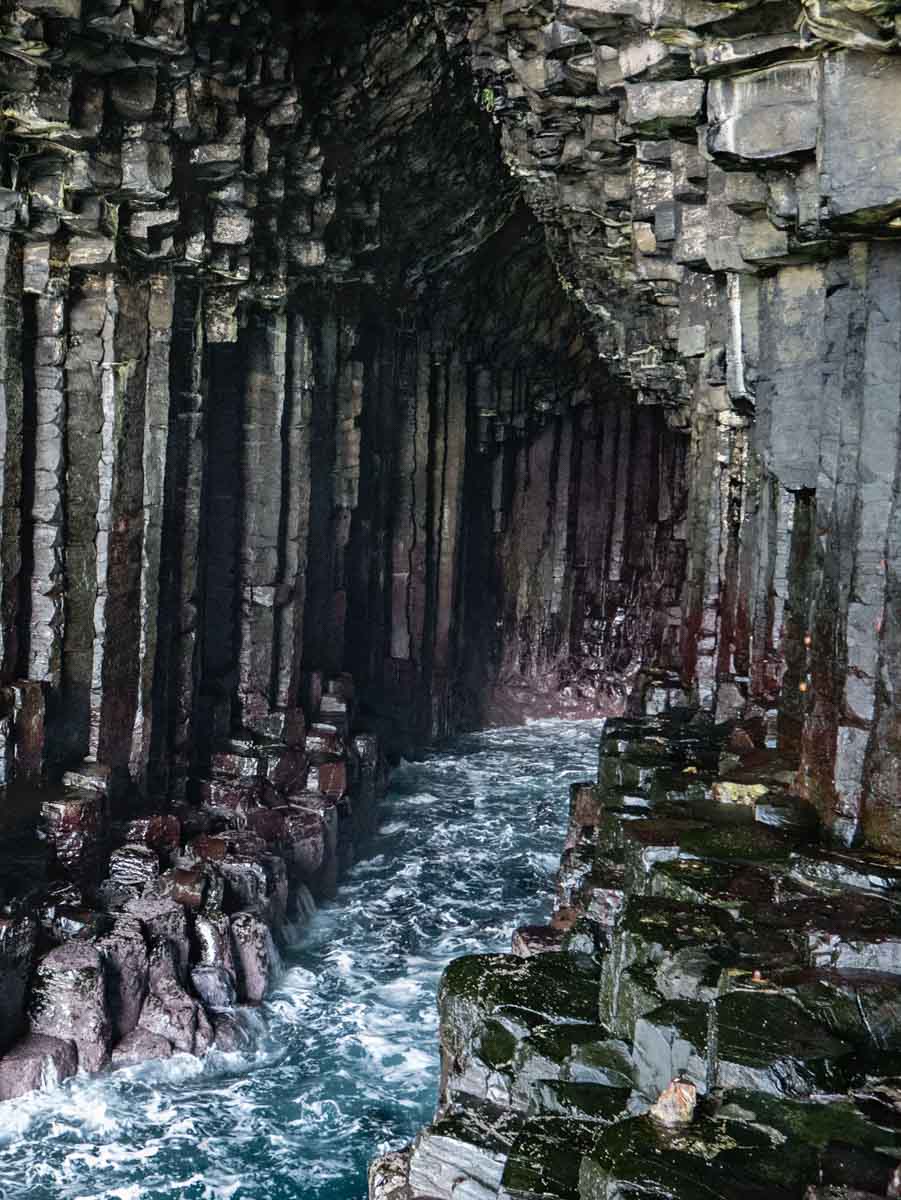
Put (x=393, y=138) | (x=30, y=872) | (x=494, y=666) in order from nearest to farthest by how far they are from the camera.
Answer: (x=30, y=872) → (x=393, y=138) → (x=494, y=666)

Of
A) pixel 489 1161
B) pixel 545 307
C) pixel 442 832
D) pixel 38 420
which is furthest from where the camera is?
pixel 545 307

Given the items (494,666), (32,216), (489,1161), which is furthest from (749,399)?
(494,666)

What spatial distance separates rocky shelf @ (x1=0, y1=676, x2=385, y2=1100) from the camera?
35.8 feet

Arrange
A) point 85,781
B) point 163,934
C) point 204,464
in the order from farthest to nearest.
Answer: point 204,464 < point 85,781 < point 163,934

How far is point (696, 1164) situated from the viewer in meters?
4.60

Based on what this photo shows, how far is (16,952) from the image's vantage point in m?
10.8

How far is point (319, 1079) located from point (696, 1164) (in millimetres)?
6890

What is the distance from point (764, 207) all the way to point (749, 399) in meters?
2.51

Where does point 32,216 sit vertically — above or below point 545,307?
below

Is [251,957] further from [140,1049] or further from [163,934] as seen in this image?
[140,1049]

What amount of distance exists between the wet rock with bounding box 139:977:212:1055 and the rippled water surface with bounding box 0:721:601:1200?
0.63 ft

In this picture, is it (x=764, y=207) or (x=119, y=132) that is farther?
(x=119, y=132)

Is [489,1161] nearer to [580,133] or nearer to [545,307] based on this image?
[580,133]

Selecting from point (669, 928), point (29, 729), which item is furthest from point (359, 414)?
point (669, 928)
